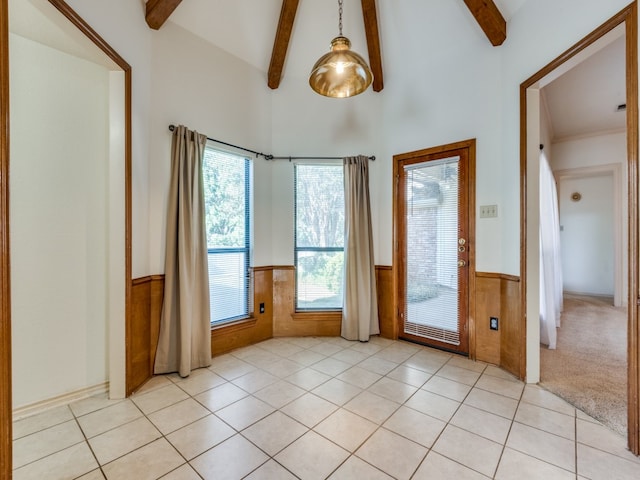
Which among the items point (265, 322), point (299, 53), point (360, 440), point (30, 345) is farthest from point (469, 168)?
point (30, 345)

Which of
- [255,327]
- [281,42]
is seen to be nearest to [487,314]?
[255,327]

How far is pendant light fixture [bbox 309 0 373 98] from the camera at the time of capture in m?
1.83

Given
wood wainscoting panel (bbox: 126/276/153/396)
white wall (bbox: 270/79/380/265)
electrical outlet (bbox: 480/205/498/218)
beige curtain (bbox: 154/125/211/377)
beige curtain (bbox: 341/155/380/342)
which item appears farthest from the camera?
white wall (bbox: 270/79/380/265)

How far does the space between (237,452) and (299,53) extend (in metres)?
3.73

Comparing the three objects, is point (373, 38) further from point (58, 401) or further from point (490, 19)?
point (58, 401)

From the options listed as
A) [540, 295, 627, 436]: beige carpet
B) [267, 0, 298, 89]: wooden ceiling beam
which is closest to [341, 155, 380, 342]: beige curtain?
[267, 0, 298, 89]: wooden ceiling beam

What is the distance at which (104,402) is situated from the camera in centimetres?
210

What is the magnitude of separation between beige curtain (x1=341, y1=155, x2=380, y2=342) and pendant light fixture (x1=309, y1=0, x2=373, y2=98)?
1.25 metres

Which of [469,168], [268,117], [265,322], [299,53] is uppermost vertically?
[299,53]

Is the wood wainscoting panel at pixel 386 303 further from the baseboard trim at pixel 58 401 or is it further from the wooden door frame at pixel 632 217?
the baseboard trim at pixel 58 401

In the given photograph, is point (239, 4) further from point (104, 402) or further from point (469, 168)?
point (104, 402)

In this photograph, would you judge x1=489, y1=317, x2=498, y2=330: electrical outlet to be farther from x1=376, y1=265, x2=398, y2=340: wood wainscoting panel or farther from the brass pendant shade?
the brass pendant shade

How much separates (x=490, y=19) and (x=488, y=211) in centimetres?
168

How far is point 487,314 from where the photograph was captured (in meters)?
2.75
